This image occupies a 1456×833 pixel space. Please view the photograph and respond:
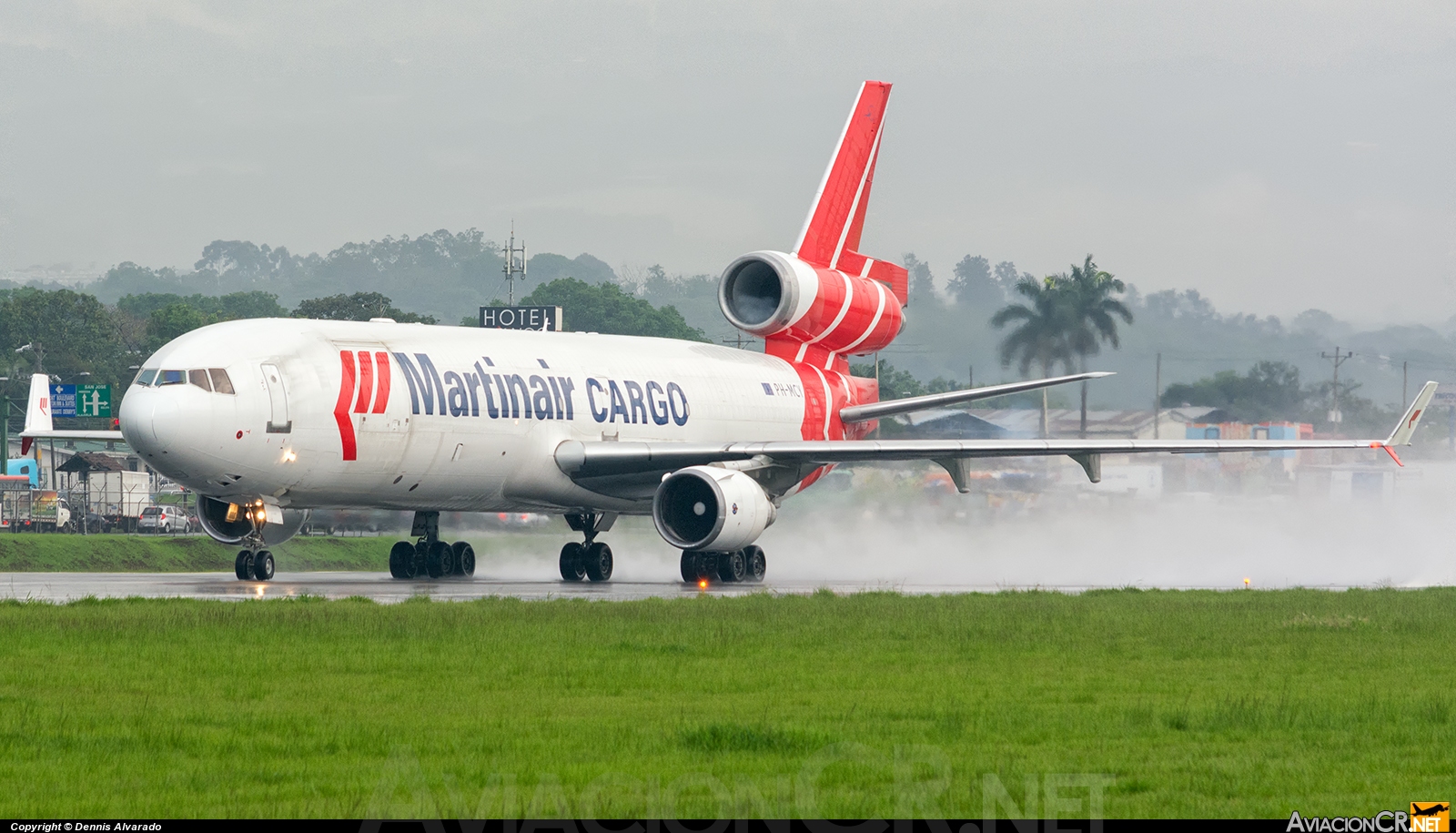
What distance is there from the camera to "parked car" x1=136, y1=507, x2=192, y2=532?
6425cm

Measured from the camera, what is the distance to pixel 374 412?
26.7 meters

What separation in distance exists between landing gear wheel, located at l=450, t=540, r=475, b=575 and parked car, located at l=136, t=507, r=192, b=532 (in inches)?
1317

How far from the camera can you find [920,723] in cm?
1097

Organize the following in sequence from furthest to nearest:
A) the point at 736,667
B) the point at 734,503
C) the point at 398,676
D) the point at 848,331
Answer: the point at 848,331 → the point at 734,503 → the point at 736,667 → the point at 398,676

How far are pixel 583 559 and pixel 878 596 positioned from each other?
10614 millimetres

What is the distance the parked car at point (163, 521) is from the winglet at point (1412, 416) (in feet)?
148

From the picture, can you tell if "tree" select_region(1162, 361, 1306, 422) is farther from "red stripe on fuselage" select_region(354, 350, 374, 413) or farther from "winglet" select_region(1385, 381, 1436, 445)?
"red stripe on fuselage" select_region(354, 350, 374, 413)

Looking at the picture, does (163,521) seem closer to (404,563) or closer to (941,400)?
(404,563)

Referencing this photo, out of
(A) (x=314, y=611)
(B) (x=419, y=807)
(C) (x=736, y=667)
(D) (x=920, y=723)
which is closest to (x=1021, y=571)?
(A) (x=314, y=611)

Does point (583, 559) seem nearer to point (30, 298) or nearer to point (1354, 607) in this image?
point (1354, 607)

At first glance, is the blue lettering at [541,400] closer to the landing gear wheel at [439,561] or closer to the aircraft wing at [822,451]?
the aircraft wing at [822,451]

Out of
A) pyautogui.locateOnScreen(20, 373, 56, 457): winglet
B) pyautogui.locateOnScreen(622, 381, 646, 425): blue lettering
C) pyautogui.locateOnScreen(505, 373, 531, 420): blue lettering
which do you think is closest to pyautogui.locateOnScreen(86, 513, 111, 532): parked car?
pyautogui.locateOnScreen(20, 373, 56, 457): winglet

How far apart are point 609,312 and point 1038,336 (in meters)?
80.2

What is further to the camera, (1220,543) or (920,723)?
(1220,543)
